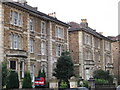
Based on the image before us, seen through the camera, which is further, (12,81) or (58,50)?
(58,50)

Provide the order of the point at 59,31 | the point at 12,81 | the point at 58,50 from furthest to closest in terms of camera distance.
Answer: the point at 59,31
the point at 58,50
the point at 12,81

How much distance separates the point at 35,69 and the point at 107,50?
31342 mm

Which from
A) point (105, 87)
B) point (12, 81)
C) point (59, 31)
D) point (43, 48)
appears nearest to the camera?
point (12, 81)

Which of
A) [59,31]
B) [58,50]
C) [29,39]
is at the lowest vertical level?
[58,50]

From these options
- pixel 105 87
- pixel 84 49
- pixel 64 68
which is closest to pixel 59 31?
pixel 64 68

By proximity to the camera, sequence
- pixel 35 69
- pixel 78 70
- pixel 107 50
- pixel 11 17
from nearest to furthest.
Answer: pixel 11 17
pixel 35 69
pixel 78 70
pixel 107 50

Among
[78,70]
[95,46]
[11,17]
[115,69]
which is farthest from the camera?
[115,69]

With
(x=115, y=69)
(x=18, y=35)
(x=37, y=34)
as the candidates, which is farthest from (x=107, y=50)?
(x=18, y=35)

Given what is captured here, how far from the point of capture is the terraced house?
3181 cm

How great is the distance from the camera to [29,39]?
119ft

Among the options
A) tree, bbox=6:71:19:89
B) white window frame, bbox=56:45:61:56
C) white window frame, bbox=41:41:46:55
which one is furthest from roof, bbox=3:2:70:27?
tree, bbox=6:71:19:89

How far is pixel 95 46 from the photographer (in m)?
58.4

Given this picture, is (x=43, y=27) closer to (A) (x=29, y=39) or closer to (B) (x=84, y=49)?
(A) (x=29, y=39)

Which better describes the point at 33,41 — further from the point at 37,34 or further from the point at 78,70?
the point at 78,70
